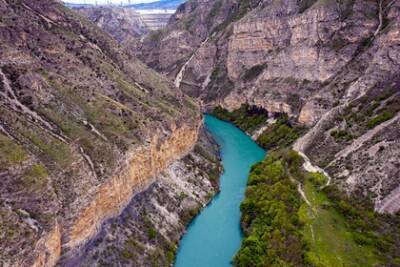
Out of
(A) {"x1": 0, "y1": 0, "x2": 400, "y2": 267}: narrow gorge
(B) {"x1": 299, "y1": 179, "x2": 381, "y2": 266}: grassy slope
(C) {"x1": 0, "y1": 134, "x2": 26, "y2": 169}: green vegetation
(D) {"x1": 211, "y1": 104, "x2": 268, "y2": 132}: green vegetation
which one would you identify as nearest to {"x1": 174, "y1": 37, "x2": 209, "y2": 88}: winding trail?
(D) {"x1": 211, "y1": 104, "x2": 268, "y2": 132}: green vegetation

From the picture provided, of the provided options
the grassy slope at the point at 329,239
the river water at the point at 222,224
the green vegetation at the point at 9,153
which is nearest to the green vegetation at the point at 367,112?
the grassy slope at the point at 329,239

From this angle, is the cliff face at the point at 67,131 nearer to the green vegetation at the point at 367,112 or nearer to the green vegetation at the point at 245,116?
the green vegetation at the point at 367,112

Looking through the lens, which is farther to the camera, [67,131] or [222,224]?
[222,224]

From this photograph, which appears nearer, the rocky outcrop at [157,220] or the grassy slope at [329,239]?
the grassy slope at [329,239]

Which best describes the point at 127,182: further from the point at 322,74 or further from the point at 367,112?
the point at 322,74

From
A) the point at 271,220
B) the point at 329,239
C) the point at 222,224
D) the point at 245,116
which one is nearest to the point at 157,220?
the point at 222,224
